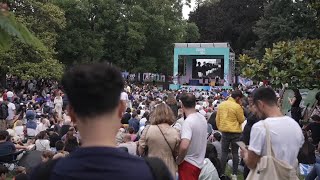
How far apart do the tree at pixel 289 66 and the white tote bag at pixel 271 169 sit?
4632mm

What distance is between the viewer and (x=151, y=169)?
71.9 inches

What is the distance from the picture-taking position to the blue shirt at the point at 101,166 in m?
1.74

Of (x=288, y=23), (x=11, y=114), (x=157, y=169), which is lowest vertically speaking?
(x=11, y=114)

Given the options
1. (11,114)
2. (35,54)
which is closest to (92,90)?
(11,114)

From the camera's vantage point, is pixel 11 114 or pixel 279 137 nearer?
pixel 279 137

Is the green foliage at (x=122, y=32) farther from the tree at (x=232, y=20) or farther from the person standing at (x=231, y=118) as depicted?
the person standing at (x=231, y=118)

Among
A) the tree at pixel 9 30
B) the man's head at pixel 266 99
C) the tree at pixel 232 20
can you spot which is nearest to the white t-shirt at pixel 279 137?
the man's head at pixel 266 99

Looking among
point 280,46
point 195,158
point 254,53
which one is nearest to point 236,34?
point 254,53

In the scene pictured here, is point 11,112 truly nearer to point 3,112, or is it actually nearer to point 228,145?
point 3,112

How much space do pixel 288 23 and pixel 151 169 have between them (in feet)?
121

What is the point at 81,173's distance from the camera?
175 centimetres

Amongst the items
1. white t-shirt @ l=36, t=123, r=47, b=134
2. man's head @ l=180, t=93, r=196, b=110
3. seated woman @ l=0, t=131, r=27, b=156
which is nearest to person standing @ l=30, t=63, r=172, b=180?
man's head @ l=180, t=93, r=196, b=110

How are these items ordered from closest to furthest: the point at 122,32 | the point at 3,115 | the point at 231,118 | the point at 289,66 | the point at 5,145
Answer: the point at 231,118
the point at 289,66
the point at 5,145
the point at 3,115
the point at 122,32

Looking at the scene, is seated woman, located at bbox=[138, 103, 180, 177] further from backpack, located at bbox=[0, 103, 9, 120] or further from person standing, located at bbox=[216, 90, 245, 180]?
backpack, located at bbox=[0, 103, 9, 120]
